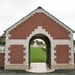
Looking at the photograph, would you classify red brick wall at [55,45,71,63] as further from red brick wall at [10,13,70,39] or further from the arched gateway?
red brick wall at [10,13,70,39]

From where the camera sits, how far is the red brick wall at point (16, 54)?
14.1 meters

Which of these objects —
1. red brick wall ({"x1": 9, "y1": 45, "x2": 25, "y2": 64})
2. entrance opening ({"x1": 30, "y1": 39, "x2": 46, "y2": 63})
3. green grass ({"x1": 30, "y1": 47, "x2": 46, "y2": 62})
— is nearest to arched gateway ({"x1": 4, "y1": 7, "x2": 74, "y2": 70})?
red brick wall ({"x1": 9, "y1": 45, "x2": 25, "y2": 64})

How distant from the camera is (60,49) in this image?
47.2 feet

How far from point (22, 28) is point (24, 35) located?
739mm

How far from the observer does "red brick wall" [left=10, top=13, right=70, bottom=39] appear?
47.3 ft

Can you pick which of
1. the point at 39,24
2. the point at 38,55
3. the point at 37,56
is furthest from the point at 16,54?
the point at 38,55

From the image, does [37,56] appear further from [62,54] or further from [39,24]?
[39,24]

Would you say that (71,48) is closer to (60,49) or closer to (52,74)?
(60,49)

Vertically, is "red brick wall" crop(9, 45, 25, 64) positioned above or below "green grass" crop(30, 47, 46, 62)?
above

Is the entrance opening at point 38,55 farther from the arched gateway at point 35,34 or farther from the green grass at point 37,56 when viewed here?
the arched gateway at point 35,34

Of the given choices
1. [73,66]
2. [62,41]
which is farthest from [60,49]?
[73,66]

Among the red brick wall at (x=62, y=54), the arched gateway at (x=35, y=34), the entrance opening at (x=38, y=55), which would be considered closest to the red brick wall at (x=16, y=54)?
the arched gateway at (x=35, y=34)

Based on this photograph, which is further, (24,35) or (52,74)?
(24,35)

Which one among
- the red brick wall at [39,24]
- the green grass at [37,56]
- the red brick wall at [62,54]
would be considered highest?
the red brick wall at [39,24]
